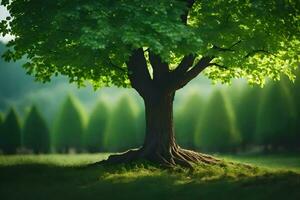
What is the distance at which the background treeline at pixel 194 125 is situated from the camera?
5125cm

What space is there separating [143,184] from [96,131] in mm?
45006

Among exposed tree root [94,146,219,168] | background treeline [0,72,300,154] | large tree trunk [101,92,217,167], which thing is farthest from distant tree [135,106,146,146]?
exposed tree root [94,146,219,168]

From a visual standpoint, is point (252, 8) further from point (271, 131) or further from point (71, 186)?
point (271, 131)

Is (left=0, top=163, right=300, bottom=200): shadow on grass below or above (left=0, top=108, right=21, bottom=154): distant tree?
below

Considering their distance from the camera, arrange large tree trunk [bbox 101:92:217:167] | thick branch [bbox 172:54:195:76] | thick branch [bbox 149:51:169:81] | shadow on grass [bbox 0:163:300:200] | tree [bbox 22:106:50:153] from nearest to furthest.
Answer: shadow on grass [bbox 0:163:300:200] < large tree trunk [bbox 101:92:217:167] < thick branch [bbox 172:54:195:76] < thick branch [bbox 149:51:169:81] < tree [bbox 22:106:50:153]

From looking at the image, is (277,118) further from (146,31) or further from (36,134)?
(146,31)

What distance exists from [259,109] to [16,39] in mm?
34497

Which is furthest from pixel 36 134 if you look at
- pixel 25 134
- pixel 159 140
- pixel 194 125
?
pixel 159 140

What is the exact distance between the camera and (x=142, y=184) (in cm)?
1775

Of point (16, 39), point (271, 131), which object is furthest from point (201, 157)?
point (271, 131)

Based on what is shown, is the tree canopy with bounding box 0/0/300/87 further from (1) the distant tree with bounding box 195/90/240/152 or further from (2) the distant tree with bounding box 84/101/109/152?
(2) the distant tree with bounding box 84/101/109/152

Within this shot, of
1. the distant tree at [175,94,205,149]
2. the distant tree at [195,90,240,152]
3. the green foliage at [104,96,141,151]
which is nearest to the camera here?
the distant tree at [195,90,240,152]

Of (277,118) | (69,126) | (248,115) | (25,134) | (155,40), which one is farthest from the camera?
(69,126)

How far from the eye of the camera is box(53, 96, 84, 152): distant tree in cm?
6203
